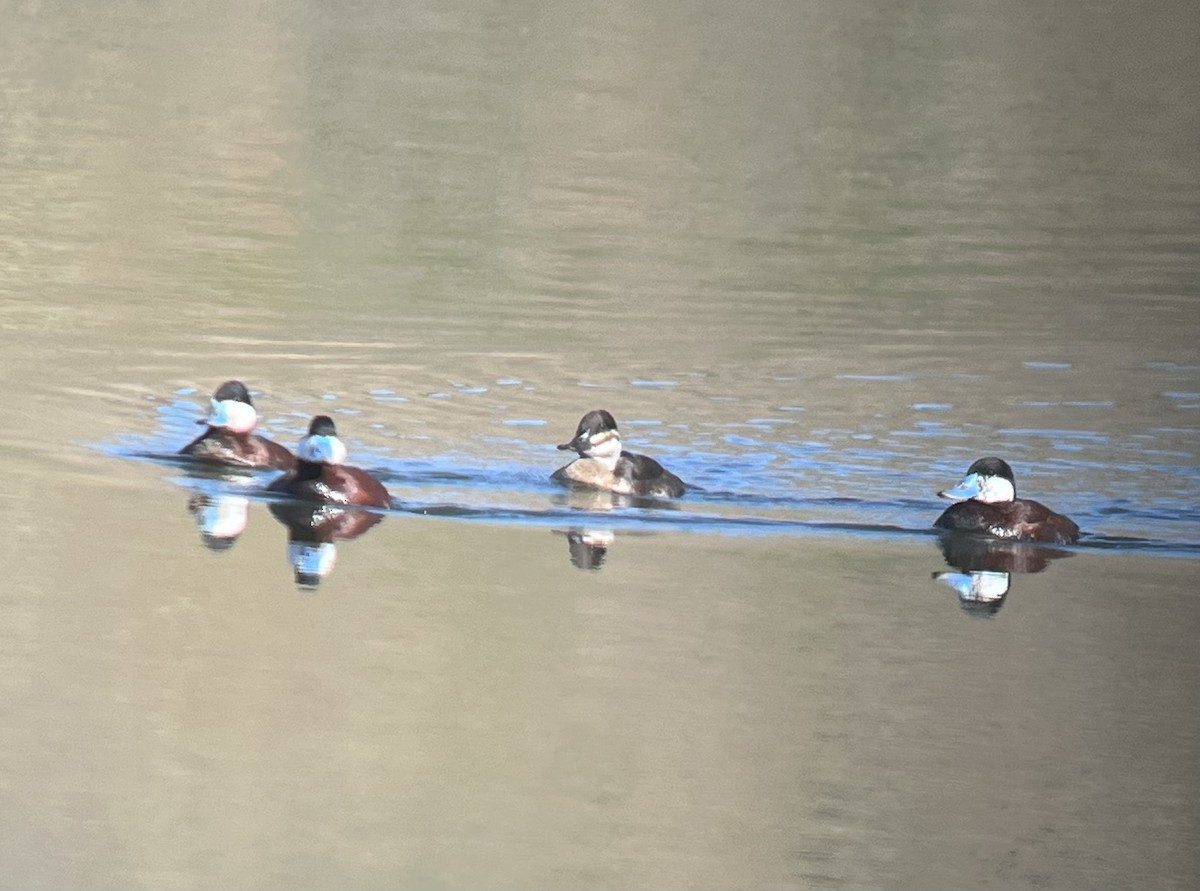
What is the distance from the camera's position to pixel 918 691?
10992 millimetres

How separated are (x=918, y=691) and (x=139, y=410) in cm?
819

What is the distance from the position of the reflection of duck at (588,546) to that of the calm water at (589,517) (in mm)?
67

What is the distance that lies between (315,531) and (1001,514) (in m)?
4.01

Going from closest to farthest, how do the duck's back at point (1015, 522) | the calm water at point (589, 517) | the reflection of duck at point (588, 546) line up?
the calm water at point (589, 517)
the reflection of duck at point (588, 546)
the duck's back at point (1015, 522)

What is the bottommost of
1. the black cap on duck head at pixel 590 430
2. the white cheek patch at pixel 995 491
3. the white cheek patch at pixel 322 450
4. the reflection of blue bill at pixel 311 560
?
the reflection of blue bill at pixel 311 560

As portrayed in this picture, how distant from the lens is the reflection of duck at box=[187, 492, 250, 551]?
13539 mm

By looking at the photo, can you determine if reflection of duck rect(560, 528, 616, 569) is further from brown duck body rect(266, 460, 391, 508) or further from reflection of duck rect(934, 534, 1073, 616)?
reflection of duck rect(934, 534, 1073, 616)

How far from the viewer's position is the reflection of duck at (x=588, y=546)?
13391 millimetres

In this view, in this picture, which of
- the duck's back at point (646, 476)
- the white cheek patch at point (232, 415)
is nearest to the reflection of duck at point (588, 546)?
the duck's back at point (646, 476)

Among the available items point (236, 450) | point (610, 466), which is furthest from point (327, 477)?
point (610, 466)

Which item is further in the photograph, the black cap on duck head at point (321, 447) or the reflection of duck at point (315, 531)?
the black cap on duck head at point (321, 447)

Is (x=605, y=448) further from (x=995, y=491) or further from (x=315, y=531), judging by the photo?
(x=995, y=491)

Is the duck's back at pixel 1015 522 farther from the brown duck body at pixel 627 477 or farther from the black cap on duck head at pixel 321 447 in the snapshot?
the black cap on duck head at pixel 321 447

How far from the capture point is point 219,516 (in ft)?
46.8
